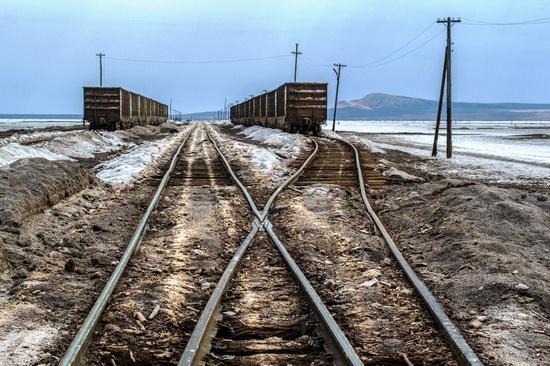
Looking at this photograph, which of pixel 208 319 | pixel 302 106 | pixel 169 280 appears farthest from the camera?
pixel 302 106

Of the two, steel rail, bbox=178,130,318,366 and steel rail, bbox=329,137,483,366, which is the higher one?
steel rail, bbox=329,137,483,366

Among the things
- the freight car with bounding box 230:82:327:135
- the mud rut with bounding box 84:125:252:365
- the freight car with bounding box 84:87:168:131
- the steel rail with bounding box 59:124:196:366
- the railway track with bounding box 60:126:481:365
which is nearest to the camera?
the steel rail with bounding box 59:124:196:366

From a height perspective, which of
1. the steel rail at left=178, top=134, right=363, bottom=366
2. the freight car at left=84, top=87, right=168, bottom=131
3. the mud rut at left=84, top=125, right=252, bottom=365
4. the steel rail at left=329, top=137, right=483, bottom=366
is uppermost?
the freight car at left=84, top=87, right=168, bottom=131

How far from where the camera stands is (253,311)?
4.84 meters

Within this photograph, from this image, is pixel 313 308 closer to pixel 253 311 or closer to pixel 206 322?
pixel 253 311

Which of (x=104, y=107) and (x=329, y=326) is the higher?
(x=104, y=107)

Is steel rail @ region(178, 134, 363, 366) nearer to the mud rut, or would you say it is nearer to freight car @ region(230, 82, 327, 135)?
the mud rut

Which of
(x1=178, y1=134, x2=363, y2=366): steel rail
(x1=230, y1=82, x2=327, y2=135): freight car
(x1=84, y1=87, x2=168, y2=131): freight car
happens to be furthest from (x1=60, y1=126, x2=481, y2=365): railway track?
(x1=84, y1=87, x2=168, y2=131): freight car

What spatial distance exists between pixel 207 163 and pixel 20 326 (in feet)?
39.5

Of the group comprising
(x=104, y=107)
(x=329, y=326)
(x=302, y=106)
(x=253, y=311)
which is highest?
(x=302, y=106)

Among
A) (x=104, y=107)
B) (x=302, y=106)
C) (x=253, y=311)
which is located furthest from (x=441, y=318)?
(x=104, y=107)

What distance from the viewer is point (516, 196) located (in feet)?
31.5

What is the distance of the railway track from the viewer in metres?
3.96

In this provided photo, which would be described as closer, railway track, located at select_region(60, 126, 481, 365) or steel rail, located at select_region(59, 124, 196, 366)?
steel rail, located at select_region(59, 124, 196, 366)
